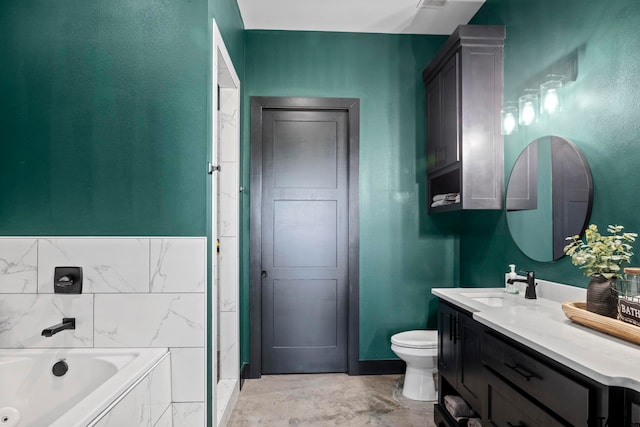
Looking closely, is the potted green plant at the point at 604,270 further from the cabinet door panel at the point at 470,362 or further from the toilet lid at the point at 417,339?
the toilet lid at the point at 417,339

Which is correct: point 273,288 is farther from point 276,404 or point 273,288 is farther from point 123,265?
point 123,265

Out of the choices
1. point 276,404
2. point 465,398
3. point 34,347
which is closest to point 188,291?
point 34,347

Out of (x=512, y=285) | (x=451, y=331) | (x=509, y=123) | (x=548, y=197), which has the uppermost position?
(x=509, y=123)

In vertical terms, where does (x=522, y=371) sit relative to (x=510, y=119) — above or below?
below

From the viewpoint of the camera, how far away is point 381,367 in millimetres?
3240

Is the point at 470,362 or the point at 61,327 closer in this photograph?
the point at 61,327

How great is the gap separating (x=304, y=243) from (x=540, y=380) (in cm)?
215

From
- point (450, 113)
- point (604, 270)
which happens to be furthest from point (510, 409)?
point (450, 113)

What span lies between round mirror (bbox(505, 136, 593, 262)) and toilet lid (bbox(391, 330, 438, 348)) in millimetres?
881

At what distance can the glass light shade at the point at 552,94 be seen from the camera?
6.82 ft

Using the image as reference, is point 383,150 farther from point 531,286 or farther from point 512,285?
point 531,286

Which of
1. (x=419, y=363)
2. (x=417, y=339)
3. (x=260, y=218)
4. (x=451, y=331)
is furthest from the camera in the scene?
(x=260, y=218)

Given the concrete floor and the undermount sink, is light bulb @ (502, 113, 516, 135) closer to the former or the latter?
the undermount sink

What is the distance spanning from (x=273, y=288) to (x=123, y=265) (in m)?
1.50
